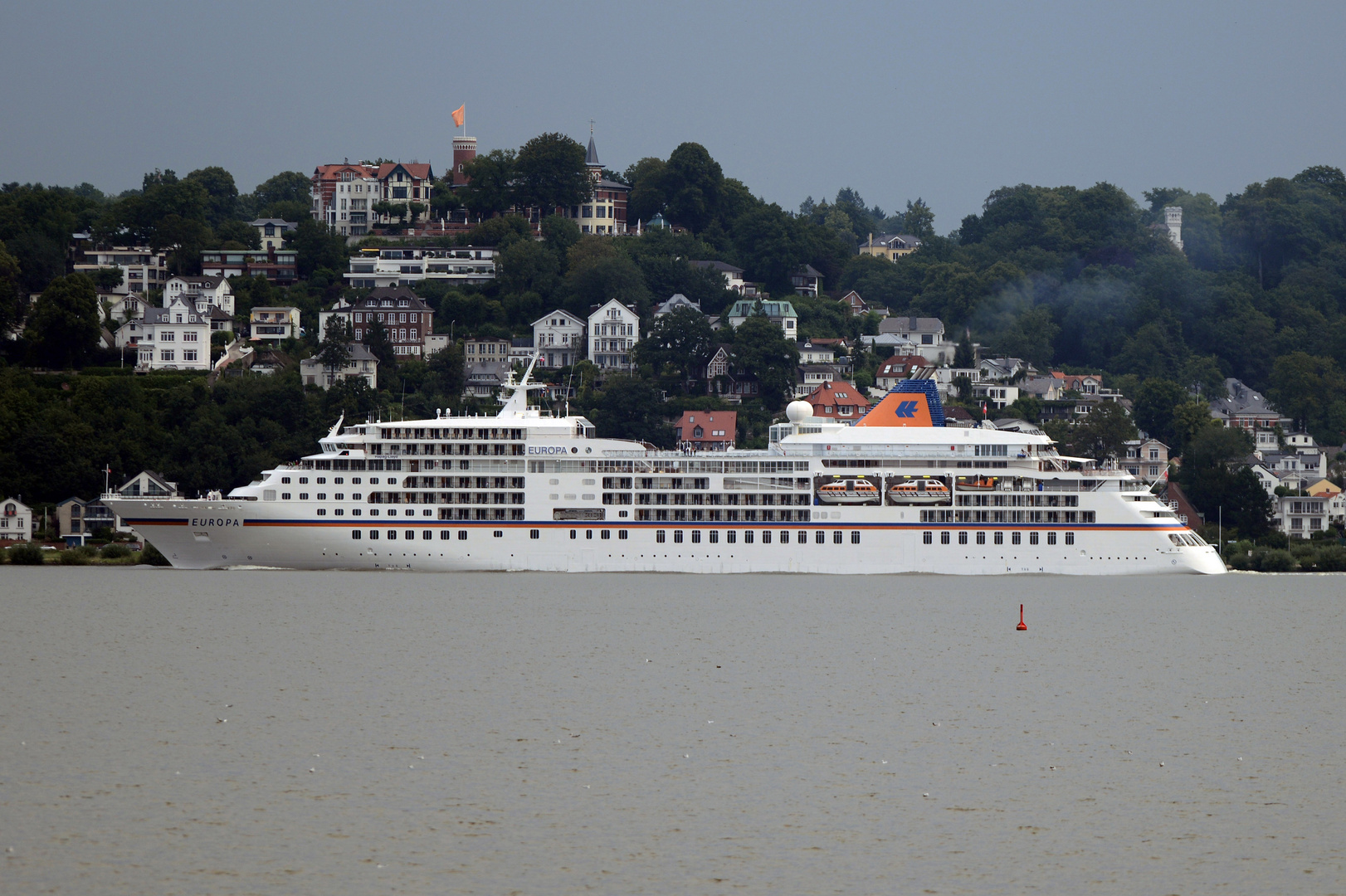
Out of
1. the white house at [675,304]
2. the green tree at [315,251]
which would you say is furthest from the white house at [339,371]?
the green tree at [315,251]

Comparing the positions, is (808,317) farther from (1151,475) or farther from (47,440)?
(47,440)

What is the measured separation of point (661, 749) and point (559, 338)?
7714 cm

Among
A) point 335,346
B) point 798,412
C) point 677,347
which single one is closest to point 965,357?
point 677,347

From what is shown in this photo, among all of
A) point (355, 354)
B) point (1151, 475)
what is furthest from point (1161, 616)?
point (355, 354)

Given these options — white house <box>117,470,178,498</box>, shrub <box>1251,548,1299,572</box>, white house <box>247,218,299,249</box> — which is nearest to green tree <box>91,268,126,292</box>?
white house <box>247,218,299,249</box>

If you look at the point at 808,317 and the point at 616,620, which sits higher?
the point at 808,317

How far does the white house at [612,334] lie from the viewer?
4072 inches

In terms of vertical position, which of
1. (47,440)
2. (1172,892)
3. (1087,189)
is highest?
(1087,189)

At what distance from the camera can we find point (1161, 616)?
4950cm

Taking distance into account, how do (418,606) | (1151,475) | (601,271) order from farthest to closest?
(601,271)
(1151,475)
(418,606)

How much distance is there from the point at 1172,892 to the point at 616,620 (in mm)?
26273

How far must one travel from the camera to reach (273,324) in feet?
328

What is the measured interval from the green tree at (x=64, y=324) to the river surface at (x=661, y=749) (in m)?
42.9

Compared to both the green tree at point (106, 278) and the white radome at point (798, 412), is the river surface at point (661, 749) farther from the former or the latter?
the green tree at point (106, 278)
